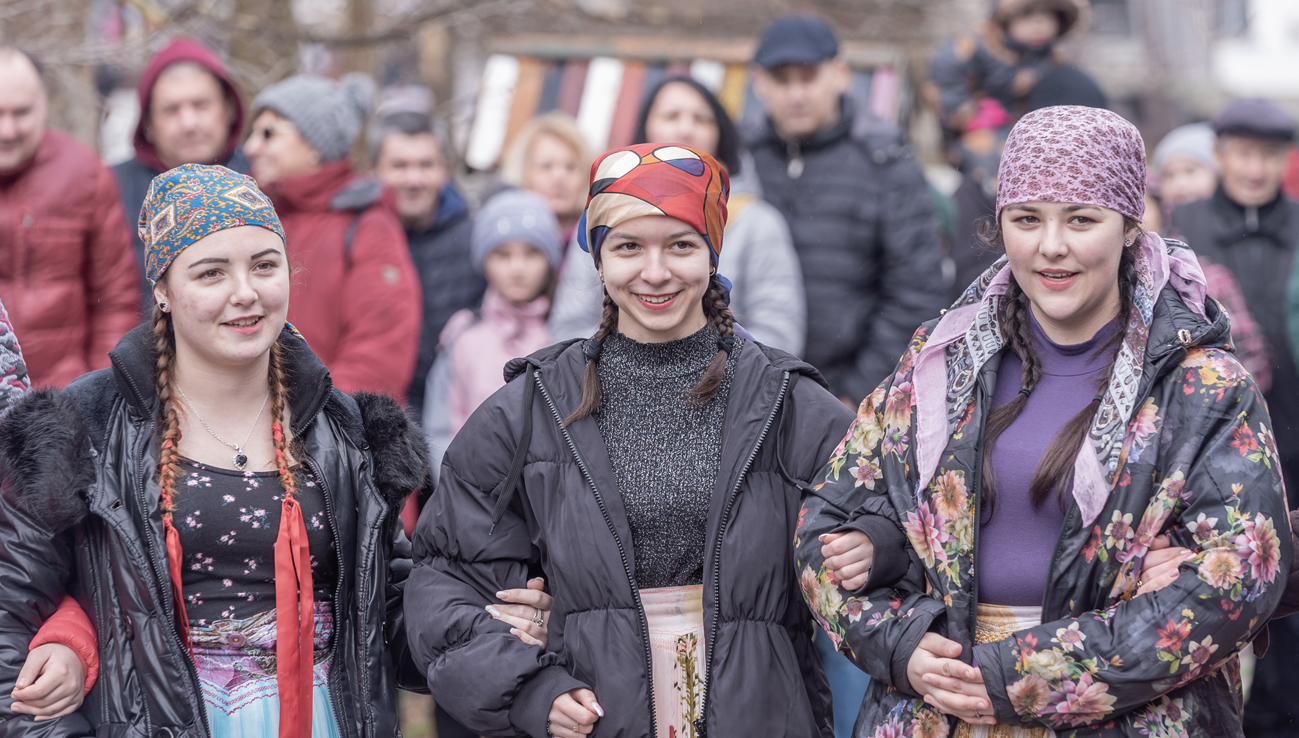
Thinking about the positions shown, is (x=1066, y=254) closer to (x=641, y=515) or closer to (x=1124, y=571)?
(x=1124, y=571)

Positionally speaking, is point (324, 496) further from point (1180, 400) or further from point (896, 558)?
point (1180, 400)

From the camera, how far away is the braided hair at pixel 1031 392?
107 inches

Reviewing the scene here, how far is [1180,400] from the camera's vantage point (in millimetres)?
2641

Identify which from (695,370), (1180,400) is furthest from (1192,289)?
(695,370)

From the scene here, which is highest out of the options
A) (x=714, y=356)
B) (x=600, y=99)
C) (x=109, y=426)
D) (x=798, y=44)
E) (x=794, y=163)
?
(x=600, y=99)

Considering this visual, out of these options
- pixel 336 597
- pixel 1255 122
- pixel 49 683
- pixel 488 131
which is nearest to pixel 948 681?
pixel 336 597

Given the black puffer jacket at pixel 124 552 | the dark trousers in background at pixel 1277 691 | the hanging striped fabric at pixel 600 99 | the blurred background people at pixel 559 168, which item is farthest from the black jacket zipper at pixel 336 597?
the hanging striped fabric at pixel 600 99

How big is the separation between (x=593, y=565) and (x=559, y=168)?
11.9 feet

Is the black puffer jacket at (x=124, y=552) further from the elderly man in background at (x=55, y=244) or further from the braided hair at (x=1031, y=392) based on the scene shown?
the elderly man in background at (x=55, y=244)

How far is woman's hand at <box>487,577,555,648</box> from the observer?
3012mm

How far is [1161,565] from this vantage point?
257 centimetres

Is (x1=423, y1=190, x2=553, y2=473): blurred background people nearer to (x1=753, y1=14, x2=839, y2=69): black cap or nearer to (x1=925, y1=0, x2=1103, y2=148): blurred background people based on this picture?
(x1=753, y1=14, x2=839, y2=69): black cap

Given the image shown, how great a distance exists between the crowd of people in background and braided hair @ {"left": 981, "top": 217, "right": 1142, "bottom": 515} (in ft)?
0.03

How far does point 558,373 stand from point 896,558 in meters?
0.92
